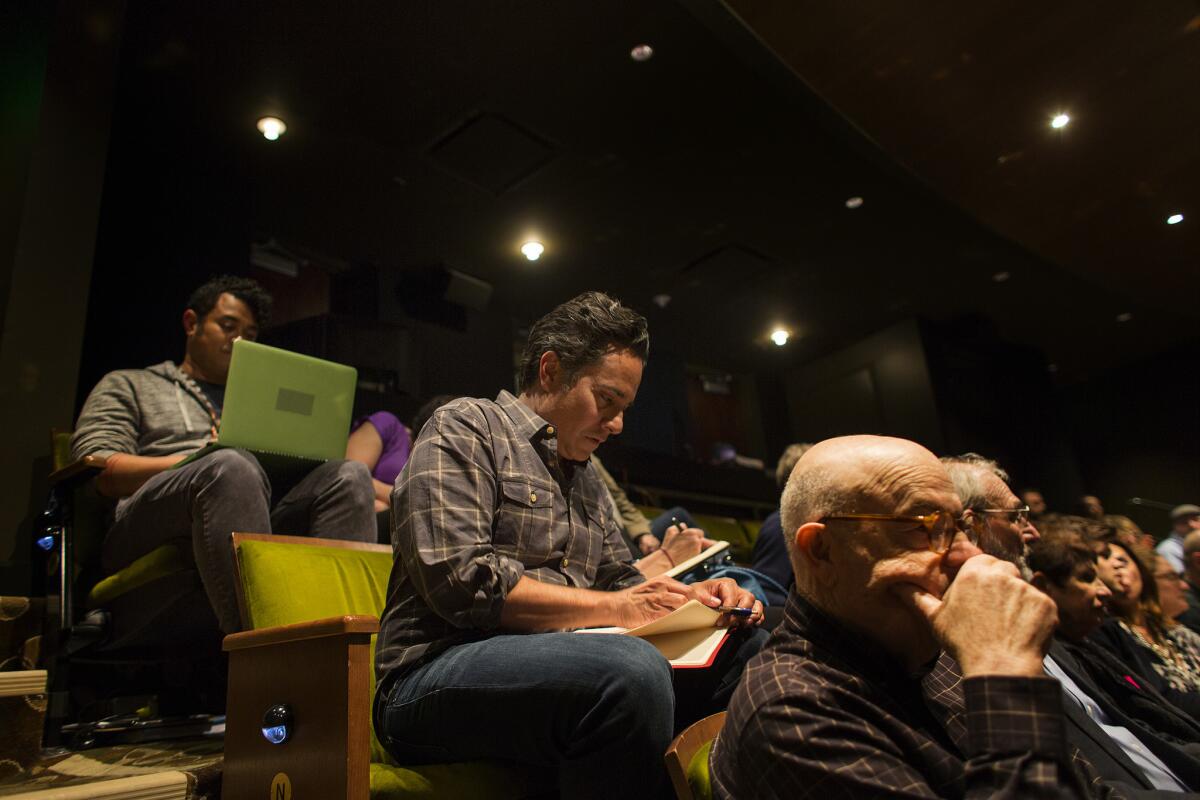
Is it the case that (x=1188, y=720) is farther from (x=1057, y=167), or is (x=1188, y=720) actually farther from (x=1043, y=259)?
(x=1043, y=259)

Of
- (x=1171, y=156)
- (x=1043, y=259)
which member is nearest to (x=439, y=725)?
(x=1171, y=156)

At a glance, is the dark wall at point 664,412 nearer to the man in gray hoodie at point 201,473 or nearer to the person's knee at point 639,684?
the man in gray hoodie at point 201,473

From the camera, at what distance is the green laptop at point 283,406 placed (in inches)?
77.3

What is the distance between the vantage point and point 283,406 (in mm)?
2061

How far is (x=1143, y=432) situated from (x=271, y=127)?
7853 mm

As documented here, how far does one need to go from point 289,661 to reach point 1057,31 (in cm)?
432

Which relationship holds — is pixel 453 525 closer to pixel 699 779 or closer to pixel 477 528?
pixel 477 528

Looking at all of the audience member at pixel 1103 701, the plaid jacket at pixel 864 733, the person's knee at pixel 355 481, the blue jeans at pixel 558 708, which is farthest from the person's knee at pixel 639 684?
the person's knee at pixel 355 481

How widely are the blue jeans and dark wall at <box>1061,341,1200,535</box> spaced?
7.92m

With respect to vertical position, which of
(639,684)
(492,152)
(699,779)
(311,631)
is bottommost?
(699,779)

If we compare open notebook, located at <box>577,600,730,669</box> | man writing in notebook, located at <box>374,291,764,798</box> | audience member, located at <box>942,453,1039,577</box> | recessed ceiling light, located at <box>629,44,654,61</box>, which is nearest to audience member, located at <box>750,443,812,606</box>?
audience member, located at <box>942,453,1039,577</box>

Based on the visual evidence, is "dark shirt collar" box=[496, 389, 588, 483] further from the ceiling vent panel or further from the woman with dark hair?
the ceiling vent panel

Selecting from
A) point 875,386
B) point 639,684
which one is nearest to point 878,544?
point 639,684

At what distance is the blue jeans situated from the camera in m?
1.10
